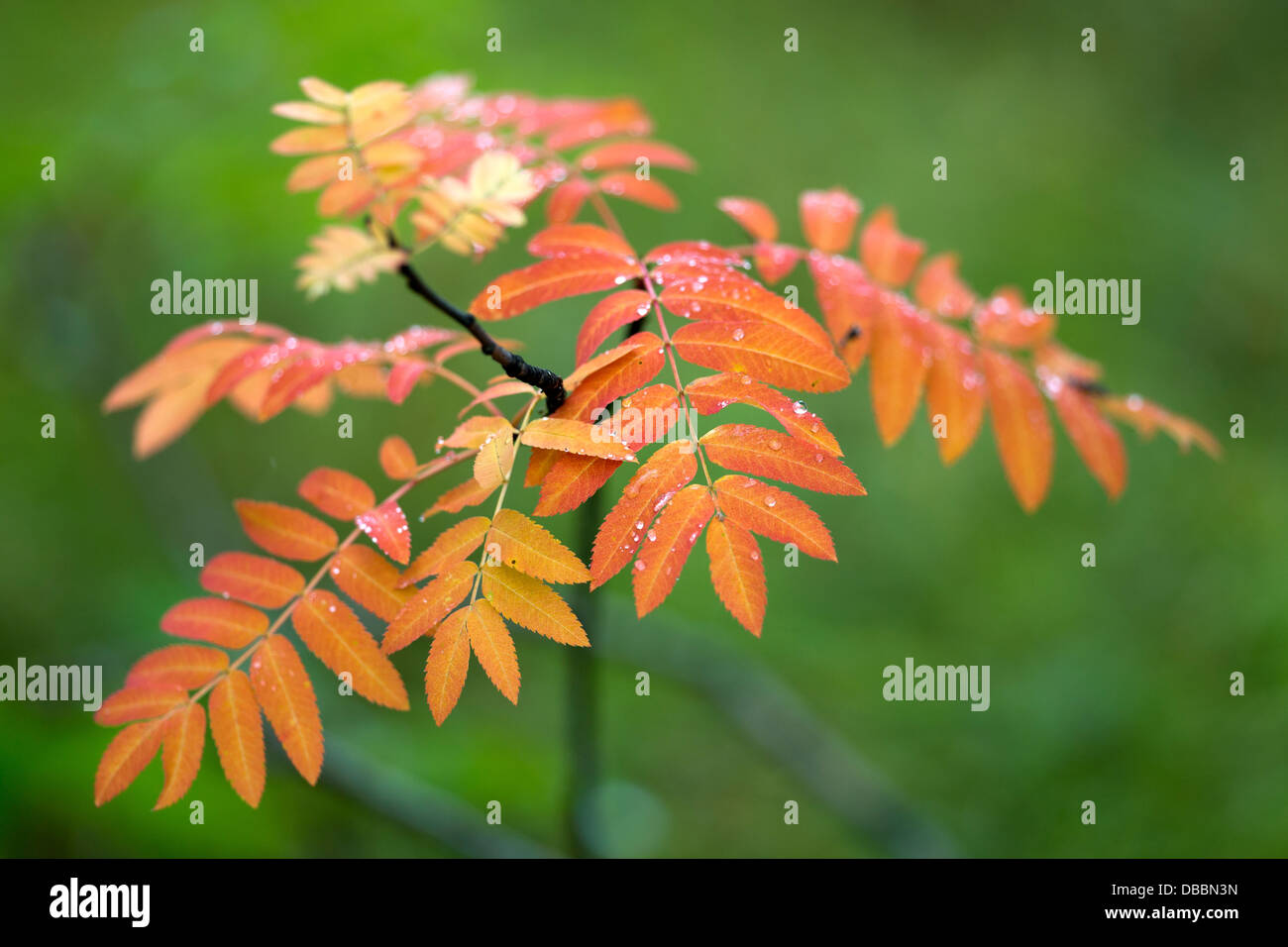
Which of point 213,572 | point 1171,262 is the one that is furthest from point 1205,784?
point 213,572

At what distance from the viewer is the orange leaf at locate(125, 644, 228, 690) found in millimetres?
1239

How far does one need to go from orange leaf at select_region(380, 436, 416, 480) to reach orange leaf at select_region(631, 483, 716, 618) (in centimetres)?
44

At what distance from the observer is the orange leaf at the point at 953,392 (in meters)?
1.61

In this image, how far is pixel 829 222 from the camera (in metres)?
1.85

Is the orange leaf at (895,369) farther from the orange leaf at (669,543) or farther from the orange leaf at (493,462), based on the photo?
the orange leaf at (493,462)

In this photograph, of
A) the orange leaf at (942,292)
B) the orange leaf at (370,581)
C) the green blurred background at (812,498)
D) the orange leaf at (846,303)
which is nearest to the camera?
the orange leaf at (370,581)

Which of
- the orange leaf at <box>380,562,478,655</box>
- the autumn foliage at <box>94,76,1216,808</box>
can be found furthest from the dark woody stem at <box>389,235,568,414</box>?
the orange leaf at <box>380,562,478,655</box>

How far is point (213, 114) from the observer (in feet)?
9.34

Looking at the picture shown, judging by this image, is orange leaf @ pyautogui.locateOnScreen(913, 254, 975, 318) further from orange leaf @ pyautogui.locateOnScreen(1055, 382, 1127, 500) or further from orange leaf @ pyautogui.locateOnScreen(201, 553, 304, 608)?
orange leaf @ pyautogui.locateOnScreen(201, 553, 304, 608)

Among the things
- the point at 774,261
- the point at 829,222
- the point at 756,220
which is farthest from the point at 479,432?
the point at 829,222

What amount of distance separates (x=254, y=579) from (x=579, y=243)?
711 millimetres

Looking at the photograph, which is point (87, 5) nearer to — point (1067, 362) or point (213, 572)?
point (213, 572)

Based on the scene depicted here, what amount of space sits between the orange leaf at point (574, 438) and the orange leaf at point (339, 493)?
396mm

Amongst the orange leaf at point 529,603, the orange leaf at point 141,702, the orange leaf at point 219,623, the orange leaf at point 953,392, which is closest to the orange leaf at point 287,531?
the orange leaf at point 219,623
